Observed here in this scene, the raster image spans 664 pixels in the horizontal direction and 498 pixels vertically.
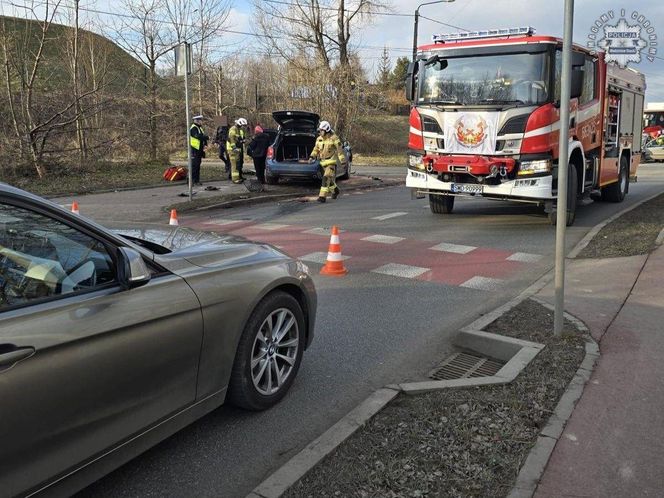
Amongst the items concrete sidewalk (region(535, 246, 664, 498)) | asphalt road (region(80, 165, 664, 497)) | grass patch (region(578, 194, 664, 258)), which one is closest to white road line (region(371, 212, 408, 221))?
asphalt road (region(80, 165, 664, 497))

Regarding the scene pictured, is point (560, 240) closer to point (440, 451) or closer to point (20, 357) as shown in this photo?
point (440, 451)

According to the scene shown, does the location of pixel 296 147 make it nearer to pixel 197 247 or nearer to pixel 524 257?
pixel 524 257

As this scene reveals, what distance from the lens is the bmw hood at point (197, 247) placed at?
3.19m

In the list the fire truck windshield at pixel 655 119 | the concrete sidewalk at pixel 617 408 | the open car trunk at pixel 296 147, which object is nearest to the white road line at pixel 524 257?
the concrete sidewalk at pixel 617 408

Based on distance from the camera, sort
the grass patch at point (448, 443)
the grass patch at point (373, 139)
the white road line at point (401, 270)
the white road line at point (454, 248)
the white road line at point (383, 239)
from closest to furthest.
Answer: the grass patch at point (448, 443), the white road line at point (401, 270), the white road line at point (454, 248), the white road line at point (383, 239), the grass patch at point (373, 139)

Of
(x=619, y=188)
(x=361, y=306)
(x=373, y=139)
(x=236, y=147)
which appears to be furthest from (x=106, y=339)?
(x=373, y=139)

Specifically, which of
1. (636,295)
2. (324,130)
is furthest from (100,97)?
(636,295)

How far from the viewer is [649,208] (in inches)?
487

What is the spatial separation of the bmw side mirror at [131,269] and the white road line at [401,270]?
475 cm

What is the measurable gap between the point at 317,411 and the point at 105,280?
160 centimetres

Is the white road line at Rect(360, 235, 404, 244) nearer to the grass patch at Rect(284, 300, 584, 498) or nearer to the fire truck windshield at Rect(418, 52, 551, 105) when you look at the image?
the fire truck windshield at Rect(418, 52, 551, 105)

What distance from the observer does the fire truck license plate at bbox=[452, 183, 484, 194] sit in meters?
10.2

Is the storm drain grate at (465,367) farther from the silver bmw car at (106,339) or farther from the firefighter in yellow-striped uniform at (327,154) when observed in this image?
the firefighter in yellow-striped uniform at (327,154)

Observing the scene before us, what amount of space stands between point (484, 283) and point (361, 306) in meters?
1.74
